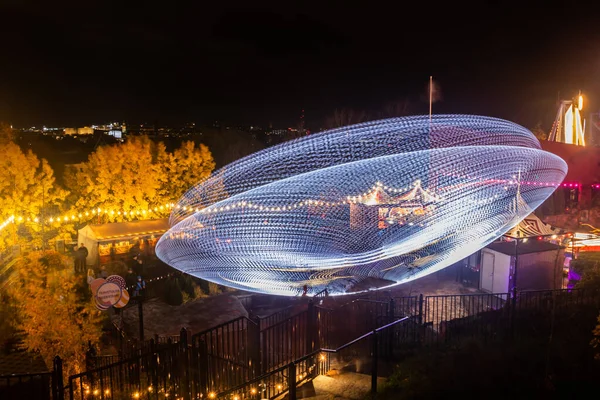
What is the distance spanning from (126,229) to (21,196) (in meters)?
4.76

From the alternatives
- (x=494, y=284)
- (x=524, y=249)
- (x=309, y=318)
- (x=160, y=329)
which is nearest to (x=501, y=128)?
(x=524, y=249)

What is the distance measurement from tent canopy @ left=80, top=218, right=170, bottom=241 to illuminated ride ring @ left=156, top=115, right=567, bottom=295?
5338 millimetres

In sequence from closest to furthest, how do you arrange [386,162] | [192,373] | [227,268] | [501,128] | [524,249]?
[192,373]
[386,162]
[501,128]
[227,268]
[524,249]

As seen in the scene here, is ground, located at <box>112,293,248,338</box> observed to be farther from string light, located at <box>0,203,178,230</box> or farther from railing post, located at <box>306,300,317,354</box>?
string light, located at <box>0,203,178,230</box>

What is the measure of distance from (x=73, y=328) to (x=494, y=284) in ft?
37.4

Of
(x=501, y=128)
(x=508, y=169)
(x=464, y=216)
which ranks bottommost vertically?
(x=464, y=216)

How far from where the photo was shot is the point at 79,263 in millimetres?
17594

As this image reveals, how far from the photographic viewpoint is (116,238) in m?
19.0

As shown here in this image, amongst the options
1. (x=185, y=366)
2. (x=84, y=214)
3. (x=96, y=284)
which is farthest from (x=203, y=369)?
(x=84, y=214)

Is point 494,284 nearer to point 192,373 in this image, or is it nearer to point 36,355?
point 192,373

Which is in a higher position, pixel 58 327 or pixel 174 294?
pixel 58 327

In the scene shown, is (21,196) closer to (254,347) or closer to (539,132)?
(254,347)

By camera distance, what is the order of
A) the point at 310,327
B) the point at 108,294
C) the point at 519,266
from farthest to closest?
the point at 519,266 → the point at 108,294 → the point at 310,327

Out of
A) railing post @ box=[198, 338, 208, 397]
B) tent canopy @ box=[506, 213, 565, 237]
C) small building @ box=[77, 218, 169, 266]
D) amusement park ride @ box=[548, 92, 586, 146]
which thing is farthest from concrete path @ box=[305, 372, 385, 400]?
amusement park ride @ box=[548, 92, 586, 146]
